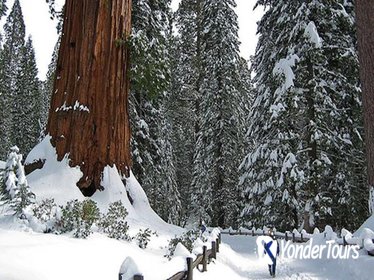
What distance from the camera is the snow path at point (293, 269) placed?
7.20 m

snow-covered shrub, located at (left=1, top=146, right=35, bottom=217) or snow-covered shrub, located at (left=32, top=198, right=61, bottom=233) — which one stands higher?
snow-covered shrub, located at (left=1, top=146, right=35, bottom=217)

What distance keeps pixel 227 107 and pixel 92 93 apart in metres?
18.3

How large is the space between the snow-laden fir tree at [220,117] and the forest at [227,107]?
7 cm

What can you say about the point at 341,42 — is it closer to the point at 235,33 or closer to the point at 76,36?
the point at 76,36

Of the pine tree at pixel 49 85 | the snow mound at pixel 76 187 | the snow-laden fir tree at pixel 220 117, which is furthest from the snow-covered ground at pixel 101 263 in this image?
the snow-laden fir tree at pixel 220 117

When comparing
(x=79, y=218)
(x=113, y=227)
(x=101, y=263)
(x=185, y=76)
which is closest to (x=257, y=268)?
(x=113, y=227)

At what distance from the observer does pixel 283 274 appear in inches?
332

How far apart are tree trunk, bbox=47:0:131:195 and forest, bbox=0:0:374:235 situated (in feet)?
0.08

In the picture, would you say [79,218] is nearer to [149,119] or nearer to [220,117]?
[149,119]

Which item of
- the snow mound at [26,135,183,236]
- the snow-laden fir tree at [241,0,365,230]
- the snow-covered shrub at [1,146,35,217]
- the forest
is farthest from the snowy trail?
the snow-covered shrub at [1,146,35,217]

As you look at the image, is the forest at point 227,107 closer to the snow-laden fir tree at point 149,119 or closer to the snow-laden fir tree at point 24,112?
the snow-laden fir tree at point 149,119

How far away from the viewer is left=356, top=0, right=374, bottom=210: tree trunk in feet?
25.7

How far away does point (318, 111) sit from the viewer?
1528 centimetres

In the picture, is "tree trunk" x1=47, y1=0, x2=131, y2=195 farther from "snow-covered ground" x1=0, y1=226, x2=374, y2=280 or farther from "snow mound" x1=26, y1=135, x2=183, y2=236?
"snow-covered ground" x1=0, y1=226, x2=374, y2=280
